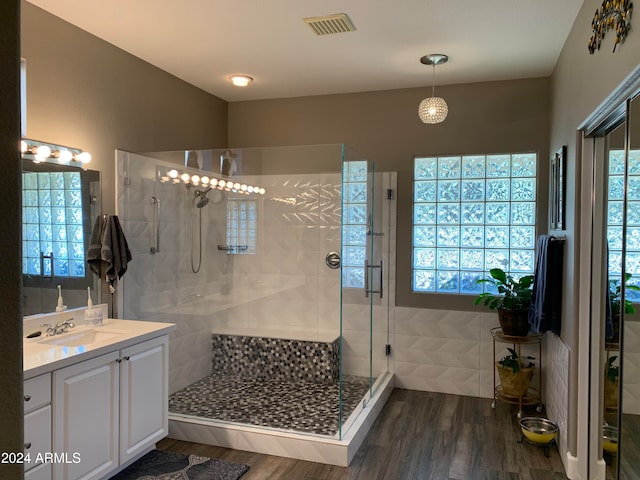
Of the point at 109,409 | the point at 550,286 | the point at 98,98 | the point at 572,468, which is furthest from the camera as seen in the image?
the point at 98,98

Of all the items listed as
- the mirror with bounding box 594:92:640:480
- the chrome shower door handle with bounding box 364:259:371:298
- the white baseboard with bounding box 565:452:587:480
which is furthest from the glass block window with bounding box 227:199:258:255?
the white baseboard with bounding box 565:452:587:480

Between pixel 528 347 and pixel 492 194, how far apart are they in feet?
4.41

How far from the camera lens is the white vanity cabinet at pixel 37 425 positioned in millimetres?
2133

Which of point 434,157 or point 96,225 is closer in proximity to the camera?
point 96,225

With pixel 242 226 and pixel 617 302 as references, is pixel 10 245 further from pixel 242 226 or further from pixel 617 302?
pixel 242 226

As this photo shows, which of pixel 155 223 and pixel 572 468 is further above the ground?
pixel 155 223

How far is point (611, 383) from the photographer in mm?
2316

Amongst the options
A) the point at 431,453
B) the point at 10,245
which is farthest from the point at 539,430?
the point at 10,245

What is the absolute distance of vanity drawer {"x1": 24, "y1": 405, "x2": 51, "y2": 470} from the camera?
213cm

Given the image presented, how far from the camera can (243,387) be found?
4.10m

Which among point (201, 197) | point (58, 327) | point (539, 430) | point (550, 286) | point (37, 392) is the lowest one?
point (539, 430)

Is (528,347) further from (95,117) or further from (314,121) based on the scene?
(95,117)

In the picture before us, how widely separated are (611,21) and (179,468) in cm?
323

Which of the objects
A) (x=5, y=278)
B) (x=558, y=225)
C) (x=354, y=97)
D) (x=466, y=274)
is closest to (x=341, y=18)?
(x=354, y=97)
